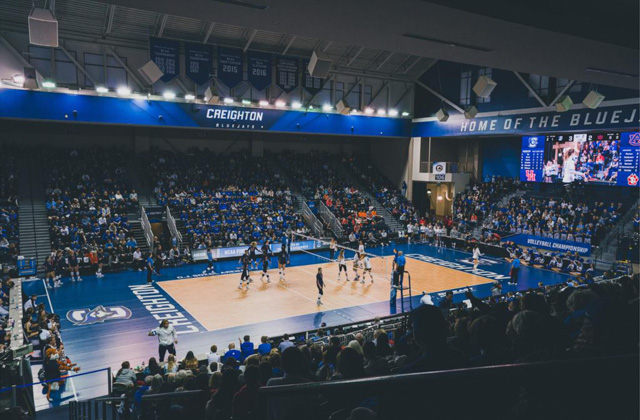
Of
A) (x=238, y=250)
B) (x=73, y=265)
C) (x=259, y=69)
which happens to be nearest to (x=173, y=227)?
(x=238, y=250)

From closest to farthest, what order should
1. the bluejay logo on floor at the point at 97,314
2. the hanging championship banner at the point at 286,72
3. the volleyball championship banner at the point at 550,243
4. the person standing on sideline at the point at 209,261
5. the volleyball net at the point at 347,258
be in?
the bluejay logo on floor at the point at 97,314, the person standing on sideline at the point at 209,261, the volleyball net at the point at 347,258, the volleyball championship banner at the point at 550,243, the hanging championship banner at the point at 286,72

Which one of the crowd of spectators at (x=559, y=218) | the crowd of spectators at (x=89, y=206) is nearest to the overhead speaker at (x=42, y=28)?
the crowd of spectators at (x=89, y=206)

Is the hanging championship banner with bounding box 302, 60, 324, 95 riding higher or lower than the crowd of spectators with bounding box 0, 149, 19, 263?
higher

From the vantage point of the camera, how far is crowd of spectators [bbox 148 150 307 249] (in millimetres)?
28562

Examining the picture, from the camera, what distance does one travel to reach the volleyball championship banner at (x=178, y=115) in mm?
26016

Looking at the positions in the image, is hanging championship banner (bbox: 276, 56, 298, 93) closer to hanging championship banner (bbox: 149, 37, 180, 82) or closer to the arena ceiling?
hanging championship banner (bbox: 149, 37, 180, 82)

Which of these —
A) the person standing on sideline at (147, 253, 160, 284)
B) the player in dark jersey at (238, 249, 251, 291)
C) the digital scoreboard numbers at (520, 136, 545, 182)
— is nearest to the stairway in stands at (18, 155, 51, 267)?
the person standing on sideline at (147, 253, 160, 284)

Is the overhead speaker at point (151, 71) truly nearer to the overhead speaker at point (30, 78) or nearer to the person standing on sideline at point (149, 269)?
the overhead speaker at point (30, 78)

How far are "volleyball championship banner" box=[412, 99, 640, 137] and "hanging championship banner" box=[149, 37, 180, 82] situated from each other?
20.1 m

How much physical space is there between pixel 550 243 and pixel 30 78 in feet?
101

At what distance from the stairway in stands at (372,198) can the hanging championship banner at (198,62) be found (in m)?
14.1

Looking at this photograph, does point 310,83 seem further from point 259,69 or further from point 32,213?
point 32,213

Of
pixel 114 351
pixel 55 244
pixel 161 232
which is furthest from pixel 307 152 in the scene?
pixel 114 351

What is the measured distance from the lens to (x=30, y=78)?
24234 millimetres
